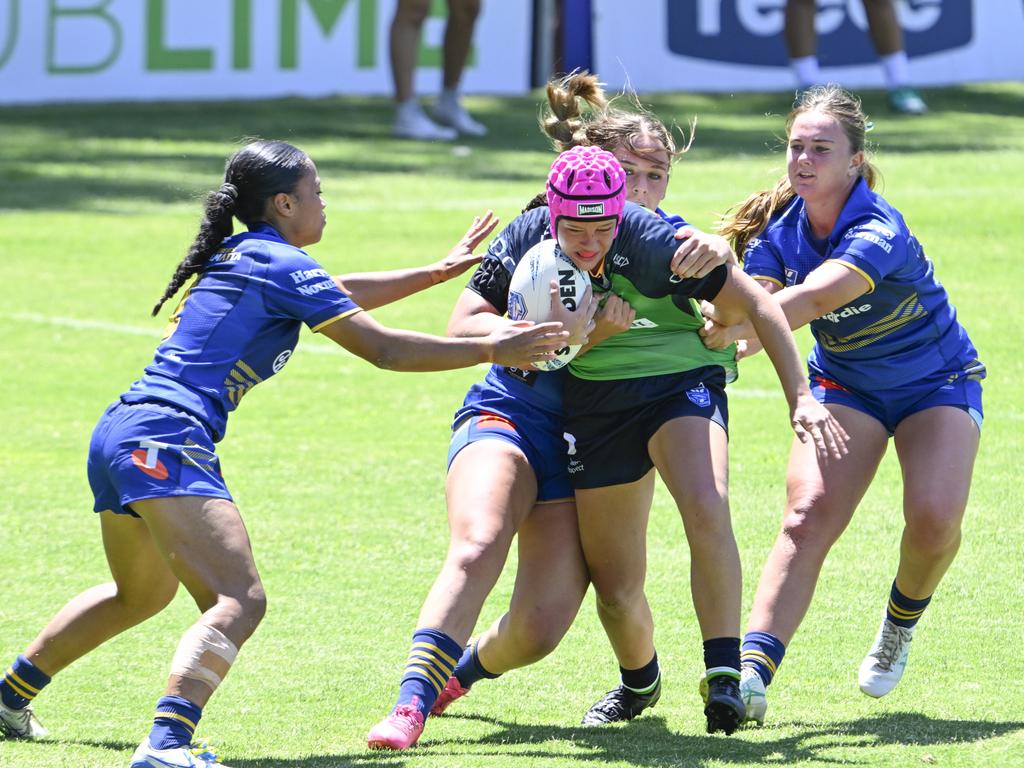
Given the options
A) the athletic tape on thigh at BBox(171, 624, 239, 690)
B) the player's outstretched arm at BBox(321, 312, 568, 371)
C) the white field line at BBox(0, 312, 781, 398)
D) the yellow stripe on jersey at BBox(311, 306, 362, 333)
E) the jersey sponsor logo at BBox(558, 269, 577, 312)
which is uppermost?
the jersey sponsor logo at BBox(558, 269, 577, 312)

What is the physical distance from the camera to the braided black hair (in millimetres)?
5188

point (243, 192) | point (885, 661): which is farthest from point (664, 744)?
point (243, 192)

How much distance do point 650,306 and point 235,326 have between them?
1.33 m

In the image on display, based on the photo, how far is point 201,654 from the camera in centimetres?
465

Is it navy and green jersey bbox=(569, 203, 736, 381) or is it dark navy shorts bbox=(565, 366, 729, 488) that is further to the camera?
dark navy shorts bbox=(565, 366, 729, 488)

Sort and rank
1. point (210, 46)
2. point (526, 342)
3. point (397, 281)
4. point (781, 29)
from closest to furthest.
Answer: point (526, 342) < point (397, 281) < point (210, 46) < point (781, 29)

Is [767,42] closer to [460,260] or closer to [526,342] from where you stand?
[460,260]

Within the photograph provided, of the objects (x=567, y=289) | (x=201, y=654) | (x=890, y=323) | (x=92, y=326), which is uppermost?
(x=567, y=289)

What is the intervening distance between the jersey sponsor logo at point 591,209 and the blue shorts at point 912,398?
1.29 m

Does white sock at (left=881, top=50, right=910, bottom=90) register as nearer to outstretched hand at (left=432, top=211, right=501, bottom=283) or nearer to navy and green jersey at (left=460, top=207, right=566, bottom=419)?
outstretched hand at (left=432, top=211, right=501, bottom=283)

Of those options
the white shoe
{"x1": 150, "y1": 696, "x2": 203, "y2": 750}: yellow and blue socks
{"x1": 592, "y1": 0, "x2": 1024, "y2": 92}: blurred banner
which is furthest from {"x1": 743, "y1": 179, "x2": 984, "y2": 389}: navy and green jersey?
{"x1": 592, "y1": 0, "x2": 1024, "y2": 92}: blurred banner

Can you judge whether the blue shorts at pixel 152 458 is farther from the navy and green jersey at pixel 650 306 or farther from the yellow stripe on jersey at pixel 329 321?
the navy and green jersey at pixel 650 306

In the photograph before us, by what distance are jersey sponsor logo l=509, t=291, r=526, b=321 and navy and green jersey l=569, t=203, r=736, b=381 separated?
281 millimetres

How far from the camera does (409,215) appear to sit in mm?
14930
